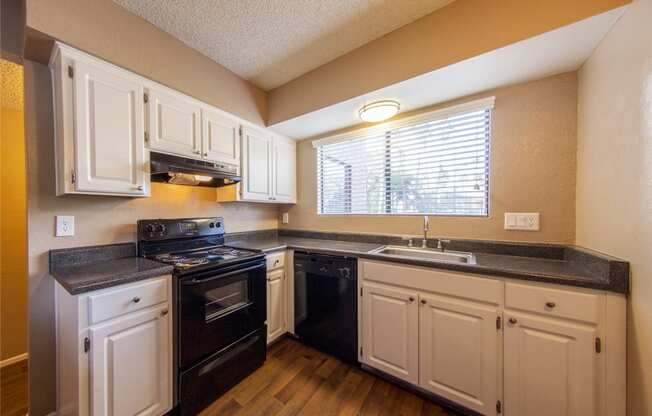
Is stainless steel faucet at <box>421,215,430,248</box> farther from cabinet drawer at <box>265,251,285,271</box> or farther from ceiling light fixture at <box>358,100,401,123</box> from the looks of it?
cabinet drawer at <box>265,251,285,271</box>

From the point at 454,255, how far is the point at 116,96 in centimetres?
257

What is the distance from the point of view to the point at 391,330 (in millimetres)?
1645

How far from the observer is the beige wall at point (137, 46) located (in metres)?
1.21

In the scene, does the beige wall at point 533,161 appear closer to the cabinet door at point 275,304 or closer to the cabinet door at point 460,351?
the cabinet door at point 460,351

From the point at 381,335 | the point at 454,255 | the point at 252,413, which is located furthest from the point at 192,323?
the point at 454,255

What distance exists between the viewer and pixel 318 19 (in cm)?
155

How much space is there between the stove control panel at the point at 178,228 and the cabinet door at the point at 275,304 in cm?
71

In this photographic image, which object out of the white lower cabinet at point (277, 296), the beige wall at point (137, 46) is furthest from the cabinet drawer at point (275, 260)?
the beige wall at point (137, 46)

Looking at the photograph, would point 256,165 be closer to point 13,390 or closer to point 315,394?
point 315,394

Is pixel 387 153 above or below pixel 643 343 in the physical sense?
above

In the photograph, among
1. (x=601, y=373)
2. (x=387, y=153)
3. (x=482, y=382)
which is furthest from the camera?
(x=387, y=153)

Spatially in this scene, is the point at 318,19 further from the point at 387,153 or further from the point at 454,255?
the point at 454,255

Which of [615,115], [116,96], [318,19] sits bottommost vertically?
[615,115]

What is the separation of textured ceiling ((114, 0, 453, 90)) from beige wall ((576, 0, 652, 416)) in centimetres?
89
